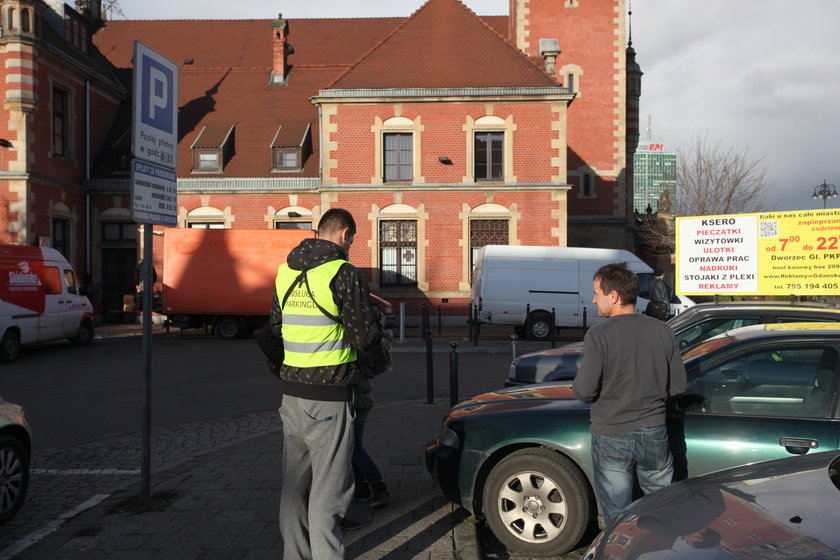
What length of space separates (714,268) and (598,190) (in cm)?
2212

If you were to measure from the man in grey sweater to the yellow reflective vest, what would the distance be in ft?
4.20

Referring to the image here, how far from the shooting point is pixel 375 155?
24.3 m

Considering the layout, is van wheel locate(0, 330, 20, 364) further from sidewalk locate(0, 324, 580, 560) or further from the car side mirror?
the car side mirror

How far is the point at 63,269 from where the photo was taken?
52.5 feet

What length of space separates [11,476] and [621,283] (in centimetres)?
430

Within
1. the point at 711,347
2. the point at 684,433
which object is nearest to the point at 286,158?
the point at 711,347

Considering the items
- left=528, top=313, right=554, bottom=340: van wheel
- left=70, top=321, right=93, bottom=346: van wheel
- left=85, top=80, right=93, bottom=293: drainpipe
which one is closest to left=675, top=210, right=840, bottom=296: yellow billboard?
left=528, top=313, right=554, bottom=340: van wheel

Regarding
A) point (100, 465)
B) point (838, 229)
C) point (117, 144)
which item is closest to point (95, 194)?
point (117, 144)

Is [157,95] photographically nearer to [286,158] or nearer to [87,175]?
[286,158]

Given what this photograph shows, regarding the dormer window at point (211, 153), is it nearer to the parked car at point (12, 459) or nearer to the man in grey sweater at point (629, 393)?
the parked car at point (12, 459)

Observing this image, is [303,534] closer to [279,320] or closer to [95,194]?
[279,320]

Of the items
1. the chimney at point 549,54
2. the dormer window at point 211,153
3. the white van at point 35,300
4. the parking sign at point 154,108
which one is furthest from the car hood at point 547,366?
the chimney at point 549,54

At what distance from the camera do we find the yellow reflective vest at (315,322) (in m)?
3.35

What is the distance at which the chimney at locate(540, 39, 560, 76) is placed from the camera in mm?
27375
